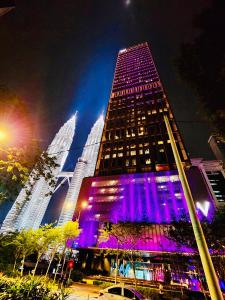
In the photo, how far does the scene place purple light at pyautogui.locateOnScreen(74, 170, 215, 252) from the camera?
40.5m

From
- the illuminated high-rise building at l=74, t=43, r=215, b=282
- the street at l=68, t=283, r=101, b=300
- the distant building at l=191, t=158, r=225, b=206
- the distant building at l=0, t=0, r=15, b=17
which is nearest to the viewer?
the distant building at l=0, t=0, r=15, b=17

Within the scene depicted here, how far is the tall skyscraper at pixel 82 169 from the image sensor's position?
124 metres

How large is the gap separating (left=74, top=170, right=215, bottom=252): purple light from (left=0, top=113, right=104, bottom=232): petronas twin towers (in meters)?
65.7

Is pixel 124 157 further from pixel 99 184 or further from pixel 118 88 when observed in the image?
pixel 118 88

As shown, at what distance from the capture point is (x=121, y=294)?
990 cm

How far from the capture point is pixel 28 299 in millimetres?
6949

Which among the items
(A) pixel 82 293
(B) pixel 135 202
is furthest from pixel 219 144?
(B) pixel 135 202

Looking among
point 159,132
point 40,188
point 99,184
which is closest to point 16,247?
point 99,184

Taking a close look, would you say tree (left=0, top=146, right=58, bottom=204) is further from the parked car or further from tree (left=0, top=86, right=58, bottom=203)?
the parked car

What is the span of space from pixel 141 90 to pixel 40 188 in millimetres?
93993

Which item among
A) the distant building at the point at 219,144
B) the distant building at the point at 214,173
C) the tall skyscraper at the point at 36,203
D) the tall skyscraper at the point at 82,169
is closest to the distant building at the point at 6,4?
the distant building at the point at 219,144

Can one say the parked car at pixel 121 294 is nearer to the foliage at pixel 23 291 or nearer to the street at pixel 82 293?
the street at pixel 82 293

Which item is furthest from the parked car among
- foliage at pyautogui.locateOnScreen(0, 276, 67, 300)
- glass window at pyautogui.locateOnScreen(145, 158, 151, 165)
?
glass window at pyautogui.locateOnScreen(145, 158, 151, 165)

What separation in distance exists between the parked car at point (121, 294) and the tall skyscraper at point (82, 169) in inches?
4448
